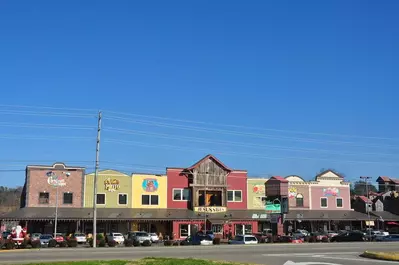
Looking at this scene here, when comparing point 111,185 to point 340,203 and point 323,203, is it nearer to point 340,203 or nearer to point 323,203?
point 323,203

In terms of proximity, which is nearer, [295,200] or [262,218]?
[262,218]

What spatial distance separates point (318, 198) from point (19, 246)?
47.0 meters

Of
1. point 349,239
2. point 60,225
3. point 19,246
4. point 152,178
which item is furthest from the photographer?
point 152,178

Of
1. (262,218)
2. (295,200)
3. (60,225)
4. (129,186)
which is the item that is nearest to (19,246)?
(60,225)

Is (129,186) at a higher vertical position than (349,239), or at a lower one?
higher

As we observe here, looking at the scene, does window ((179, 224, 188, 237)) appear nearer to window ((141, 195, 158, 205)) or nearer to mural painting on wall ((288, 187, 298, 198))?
window ((141, 195, 158, 205))

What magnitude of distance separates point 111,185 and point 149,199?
5.42 meters

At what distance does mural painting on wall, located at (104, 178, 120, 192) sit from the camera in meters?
64.1

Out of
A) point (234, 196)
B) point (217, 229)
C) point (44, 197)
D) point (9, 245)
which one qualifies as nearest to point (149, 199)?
point (217, 229)

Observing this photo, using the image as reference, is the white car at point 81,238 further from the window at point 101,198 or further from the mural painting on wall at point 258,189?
the mural painting on wall at point 258,189

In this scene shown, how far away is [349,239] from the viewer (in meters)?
57.5

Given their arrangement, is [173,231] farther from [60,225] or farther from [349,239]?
[349,239]

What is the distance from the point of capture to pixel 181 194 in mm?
67562

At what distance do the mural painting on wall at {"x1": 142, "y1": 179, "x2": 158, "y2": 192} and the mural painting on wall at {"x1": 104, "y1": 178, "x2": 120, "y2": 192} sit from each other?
3601 millimetres
